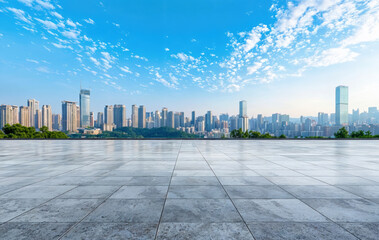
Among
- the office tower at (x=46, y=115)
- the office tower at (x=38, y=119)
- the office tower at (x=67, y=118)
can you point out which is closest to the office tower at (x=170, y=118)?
the office tower at (x=67, y=118)

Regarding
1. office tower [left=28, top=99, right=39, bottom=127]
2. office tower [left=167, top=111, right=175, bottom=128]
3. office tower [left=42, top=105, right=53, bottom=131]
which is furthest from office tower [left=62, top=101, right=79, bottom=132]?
office tower [left=167, top=111, right=175, bottom=128]

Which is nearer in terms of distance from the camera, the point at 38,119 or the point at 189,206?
the point at 189,206

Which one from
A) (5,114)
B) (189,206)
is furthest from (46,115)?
(189,206)

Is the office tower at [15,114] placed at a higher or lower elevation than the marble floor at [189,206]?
higher

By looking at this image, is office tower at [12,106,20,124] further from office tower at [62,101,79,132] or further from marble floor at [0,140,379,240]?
marble floor at [0,140,379,240]

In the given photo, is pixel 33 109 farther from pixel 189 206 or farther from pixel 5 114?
pixel 189 206

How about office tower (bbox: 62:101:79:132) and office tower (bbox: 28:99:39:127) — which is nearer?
office tower (bbox: 28:99:39:127)

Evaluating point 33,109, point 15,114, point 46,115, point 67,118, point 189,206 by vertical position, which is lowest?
point 189,206

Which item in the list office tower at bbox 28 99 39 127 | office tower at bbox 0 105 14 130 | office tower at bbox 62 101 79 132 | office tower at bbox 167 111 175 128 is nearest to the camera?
office tower at bbox 0 105 14 130

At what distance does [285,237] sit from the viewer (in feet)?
9.57

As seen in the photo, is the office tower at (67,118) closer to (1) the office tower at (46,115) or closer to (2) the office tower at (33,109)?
(1) the office tower at (46,115)

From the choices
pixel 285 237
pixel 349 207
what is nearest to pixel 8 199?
pixel 285 237

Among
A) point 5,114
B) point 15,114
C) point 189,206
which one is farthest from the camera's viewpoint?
point 15,114

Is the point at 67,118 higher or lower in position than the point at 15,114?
lower
